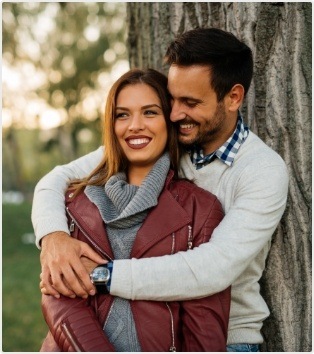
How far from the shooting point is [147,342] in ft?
8.36

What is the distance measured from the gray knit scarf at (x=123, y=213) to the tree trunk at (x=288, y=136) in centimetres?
72

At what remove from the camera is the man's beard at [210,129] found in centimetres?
299

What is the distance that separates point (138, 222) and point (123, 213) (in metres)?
0.09

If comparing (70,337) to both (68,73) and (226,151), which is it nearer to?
(226,151)

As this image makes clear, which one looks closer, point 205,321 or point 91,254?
point 205,321

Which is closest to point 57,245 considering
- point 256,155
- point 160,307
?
point 160,307

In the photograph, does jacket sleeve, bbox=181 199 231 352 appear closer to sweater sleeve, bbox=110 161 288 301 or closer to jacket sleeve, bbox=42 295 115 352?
sweater sleeve, bbox=110 161 288 301

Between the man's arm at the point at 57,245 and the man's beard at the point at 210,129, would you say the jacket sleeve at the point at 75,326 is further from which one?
the man's beard at the point at 210,129

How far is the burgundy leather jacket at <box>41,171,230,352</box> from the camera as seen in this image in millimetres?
2543

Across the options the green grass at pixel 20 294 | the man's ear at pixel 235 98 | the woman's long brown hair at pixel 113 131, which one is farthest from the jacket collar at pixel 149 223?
the green grass at pixel 20 294

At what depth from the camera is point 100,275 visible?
2586 millimetres

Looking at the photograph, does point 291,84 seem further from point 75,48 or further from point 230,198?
point 75,48

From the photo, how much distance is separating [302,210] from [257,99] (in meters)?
0.69

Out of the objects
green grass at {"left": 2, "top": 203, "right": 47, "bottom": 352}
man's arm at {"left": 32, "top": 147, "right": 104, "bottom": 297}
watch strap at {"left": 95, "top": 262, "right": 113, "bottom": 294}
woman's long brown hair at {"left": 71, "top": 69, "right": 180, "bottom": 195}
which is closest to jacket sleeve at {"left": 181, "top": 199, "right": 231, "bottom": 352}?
watch strap at {"left": 95, "top": 262, "right": 113, "bottom": 294}
